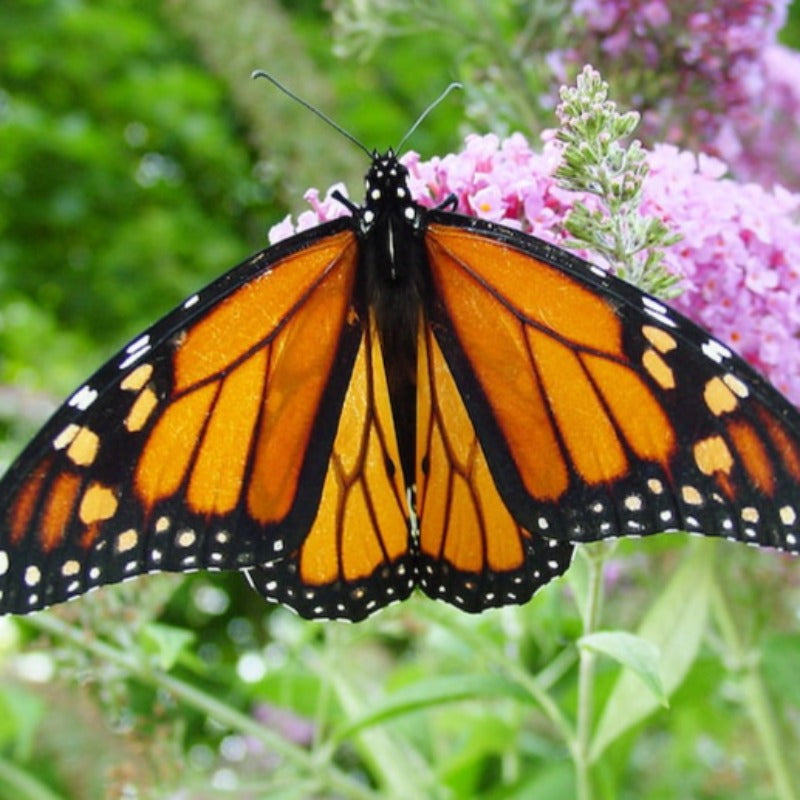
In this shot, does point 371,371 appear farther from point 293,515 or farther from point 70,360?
point 70,360

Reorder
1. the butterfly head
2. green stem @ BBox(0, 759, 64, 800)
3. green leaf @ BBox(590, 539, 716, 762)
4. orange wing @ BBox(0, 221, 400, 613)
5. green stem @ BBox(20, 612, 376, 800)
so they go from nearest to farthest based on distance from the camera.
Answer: orange wing @ BBox(0, 221, 400, 613) → the butterfly head → green leaf @ BBox(590, 539, 716, 762) → green stem @ BBox(20, 612, 376, 800) → green stem @ BBox(0, 759, 64, 800)

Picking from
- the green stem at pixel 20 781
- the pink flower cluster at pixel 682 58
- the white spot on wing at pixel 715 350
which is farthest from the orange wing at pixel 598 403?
the green stem at pixel 20 781

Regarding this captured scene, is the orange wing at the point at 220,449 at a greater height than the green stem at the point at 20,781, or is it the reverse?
the orange wing at the point at 220,449

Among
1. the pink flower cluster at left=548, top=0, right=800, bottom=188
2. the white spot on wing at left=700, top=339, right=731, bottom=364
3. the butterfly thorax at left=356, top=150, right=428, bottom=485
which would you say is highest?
the pink flower cluster at left=548, top=0, right=800, bottom=188

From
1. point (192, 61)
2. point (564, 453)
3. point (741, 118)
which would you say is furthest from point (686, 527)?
point (192, 61)

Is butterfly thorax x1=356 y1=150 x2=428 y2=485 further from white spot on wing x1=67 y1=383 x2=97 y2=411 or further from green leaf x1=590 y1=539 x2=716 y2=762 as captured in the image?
green leaf x1=590 y1=539 x2=716 y2=762

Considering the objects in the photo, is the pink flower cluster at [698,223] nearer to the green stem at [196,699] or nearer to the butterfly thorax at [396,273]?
the butterfly thorax at [396,273]

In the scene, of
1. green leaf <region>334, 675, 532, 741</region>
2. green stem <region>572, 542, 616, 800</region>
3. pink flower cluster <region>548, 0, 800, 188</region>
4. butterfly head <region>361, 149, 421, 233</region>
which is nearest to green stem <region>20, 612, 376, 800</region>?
green leaf <region>334, 675, 532, 741</region>

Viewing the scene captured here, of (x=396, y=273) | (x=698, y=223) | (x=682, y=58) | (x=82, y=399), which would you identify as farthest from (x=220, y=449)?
(x=682, y=58)
